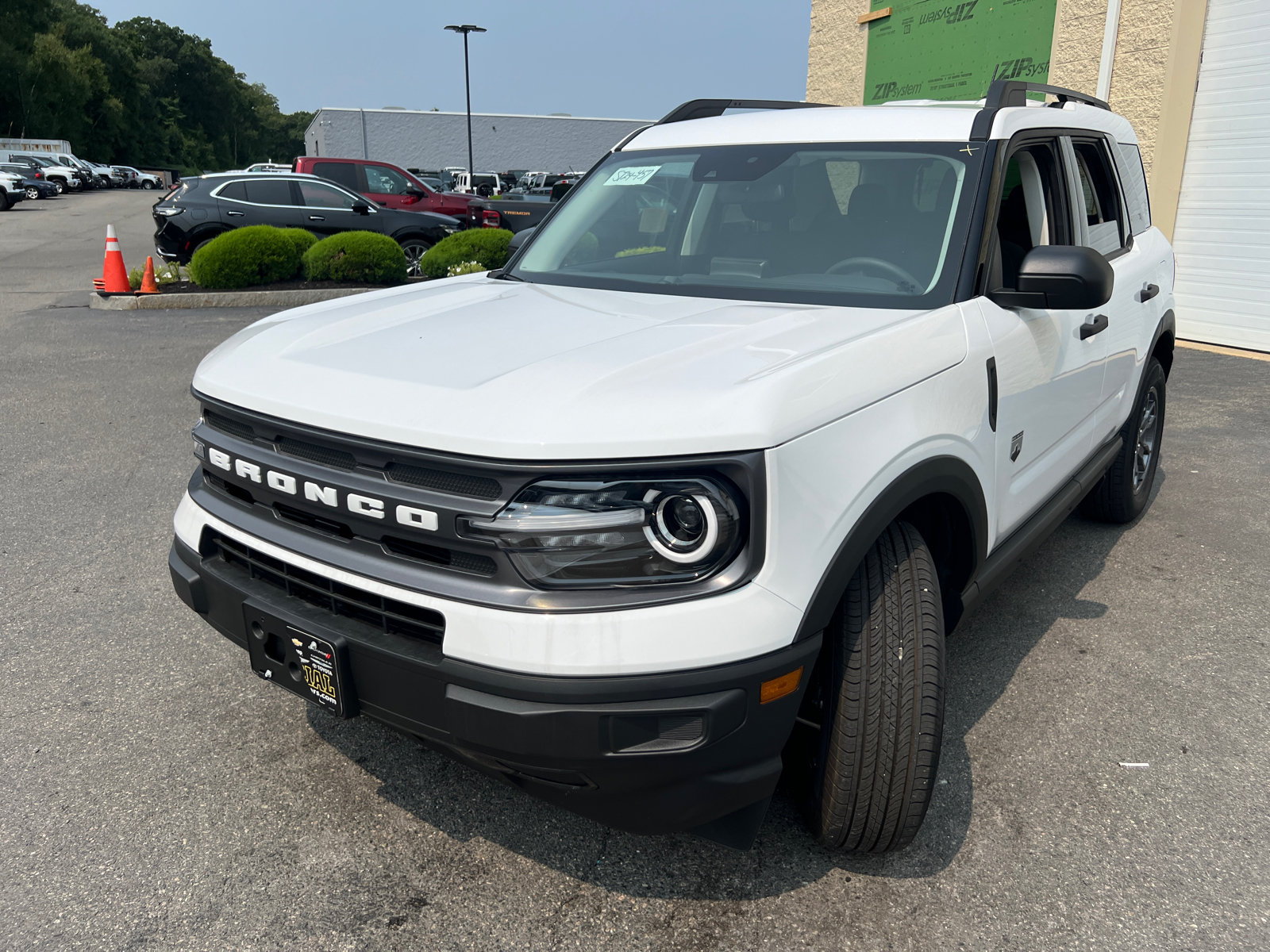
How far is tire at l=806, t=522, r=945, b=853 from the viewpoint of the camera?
2123 millimetres

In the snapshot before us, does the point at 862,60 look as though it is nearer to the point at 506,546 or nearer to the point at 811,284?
the point at 811,284

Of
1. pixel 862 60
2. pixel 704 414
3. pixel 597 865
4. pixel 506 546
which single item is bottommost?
pixel 597 865

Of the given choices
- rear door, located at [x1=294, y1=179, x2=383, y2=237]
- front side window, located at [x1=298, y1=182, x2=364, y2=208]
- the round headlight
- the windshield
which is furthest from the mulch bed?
the round headlight

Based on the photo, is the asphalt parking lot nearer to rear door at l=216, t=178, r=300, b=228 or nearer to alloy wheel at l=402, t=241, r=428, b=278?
alloy wheel at l=402, t=241, r=428, b=278

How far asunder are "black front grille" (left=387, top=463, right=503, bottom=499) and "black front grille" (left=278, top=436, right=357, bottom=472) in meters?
0.13

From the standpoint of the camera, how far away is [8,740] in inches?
112

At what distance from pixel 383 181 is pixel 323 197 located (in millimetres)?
3796

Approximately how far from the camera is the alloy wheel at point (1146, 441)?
469cm

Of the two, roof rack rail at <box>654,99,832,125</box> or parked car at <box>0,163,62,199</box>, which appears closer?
roof rack rail at <box>654,99,832,125</box>

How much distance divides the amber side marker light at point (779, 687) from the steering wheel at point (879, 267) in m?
1.30

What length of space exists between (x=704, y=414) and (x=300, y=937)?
1.47 metres

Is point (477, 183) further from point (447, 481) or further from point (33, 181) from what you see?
point (447, 481)

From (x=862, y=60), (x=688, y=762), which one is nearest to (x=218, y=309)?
(x=862, y=60)

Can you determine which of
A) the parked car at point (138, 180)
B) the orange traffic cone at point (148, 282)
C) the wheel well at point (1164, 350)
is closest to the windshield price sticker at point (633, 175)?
the wheel well at point (1164, 350)
